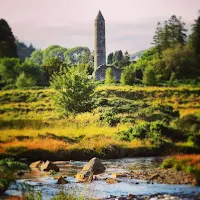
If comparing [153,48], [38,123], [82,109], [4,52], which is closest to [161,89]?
[153,48]

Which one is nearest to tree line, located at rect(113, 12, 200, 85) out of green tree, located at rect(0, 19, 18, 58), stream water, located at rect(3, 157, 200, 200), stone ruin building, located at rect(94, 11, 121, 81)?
stone ruin building, located at rect(94, 11, 121, 81)

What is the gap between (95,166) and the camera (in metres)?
6.38

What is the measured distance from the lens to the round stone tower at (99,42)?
21.5 feet

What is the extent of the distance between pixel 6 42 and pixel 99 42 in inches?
46.4

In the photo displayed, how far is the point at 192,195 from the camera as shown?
5.96m

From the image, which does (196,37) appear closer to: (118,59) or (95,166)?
(118,59)

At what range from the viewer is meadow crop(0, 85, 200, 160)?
639cm

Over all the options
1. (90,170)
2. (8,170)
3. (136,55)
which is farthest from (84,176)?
(136,55)

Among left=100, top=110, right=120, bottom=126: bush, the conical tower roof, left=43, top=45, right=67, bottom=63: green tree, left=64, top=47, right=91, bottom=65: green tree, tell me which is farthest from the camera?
the conical tower roof

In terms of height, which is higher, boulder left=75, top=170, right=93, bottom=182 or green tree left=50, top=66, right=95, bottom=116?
green tree left=50, top=66, right=95, bottom=116

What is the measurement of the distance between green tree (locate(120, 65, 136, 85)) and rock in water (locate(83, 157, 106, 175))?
3.23 feet

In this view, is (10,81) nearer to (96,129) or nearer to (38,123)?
(38,123)

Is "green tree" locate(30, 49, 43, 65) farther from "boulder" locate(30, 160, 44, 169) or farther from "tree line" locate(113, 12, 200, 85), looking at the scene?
"boulder" locate(30, 160, 44, 169)

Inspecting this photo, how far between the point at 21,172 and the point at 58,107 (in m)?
0.92
